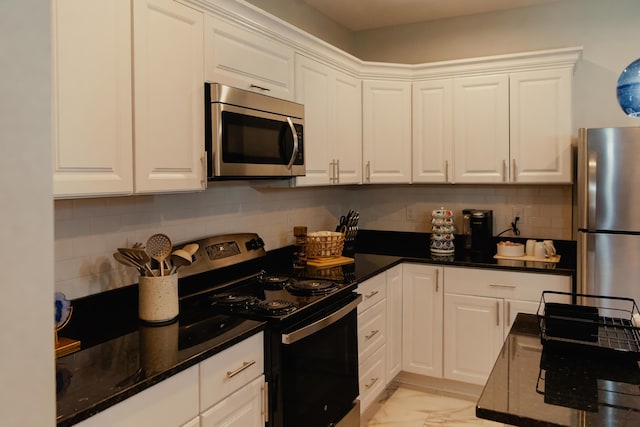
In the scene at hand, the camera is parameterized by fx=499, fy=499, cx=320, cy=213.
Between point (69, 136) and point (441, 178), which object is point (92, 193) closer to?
point (69, 136)

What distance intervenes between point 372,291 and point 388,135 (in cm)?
124

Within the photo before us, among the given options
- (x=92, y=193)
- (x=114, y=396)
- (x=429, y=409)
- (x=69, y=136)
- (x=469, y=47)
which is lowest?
(x=429, y=409)

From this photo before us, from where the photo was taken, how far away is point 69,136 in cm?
152

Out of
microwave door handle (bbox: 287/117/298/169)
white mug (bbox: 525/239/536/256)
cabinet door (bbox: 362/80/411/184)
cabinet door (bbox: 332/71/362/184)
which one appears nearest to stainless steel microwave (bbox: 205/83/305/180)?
microwave door handle (bbox: 287/117/298/169)

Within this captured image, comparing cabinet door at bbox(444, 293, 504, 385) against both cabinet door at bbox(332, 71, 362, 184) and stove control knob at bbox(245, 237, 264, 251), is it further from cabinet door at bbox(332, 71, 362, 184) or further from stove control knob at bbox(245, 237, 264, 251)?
stove control knob at bbox(245, 237, 264, 251)

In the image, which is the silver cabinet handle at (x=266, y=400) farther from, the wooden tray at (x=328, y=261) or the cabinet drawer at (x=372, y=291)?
the wooden tray at (x=328, y=261)

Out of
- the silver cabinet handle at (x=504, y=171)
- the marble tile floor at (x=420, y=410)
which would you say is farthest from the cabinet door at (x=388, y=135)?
the marble tile floor at (x=420, y=410)

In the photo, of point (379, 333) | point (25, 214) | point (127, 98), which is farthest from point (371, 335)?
point (25, 214)

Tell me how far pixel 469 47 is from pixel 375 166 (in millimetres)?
1164

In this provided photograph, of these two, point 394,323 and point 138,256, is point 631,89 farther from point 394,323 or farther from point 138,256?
point 394,323

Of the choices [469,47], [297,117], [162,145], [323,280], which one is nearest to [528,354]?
[323,280]

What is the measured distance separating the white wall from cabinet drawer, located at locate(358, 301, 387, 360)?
216 cm

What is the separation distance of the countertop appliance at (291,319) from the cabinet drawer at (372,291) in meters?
0.24

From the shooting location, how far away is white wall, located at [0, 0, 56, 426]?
72 cm
